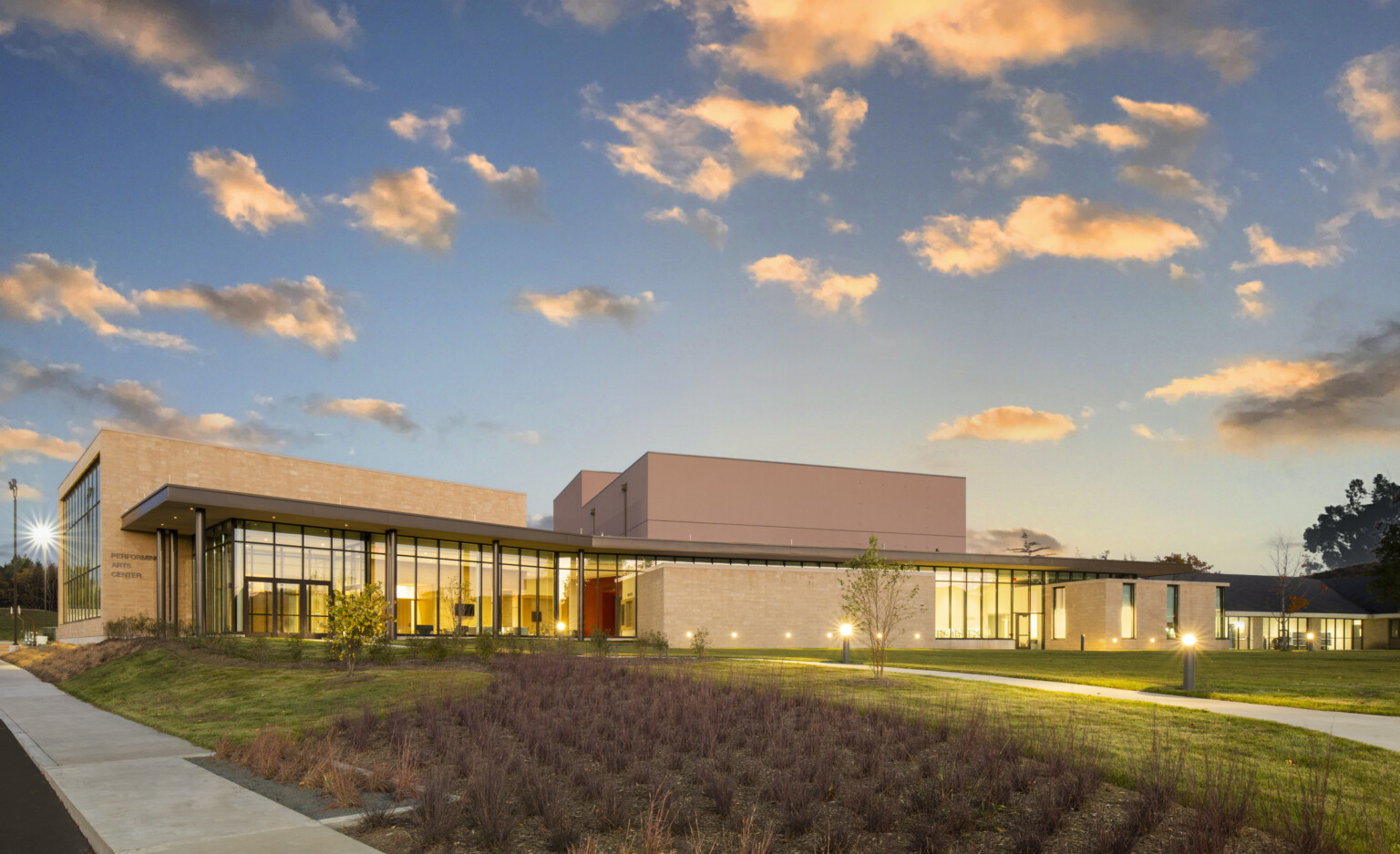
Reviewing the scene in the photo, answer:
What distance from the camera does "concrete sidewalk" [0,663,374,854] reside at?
6.97 metres

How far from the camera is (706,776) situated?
8.42 metres

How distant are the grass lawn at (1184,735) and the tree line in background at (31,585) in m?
114

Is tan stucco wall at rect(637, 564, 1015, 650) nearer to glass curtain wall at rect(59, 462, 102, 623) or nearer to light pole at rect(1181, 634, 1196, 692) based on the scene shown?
glass curtain wall at rect(59, 462, 102, 623)

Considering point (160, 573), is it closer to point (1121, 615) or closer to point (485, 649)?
point (485, 649)

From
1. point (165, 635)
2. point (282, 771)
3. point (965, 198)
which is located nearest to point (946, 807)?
point (282, 771)

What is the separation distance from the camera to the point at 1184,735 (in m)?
10.9

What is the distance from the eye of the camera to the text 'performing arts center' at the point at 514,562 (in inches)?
1465

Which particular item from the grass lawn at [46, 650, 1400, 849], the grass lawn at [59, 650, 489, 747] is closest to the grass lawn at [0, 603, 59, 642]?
the grass lawn at [59, 650, 489, 747]

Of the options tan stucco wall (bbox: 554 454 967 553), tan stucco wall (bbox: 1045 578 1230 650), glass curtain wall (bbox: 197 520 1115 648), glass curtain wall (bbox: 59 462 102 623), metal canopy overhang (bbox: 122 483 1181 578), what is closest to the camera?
metal canopy overhang (bbox: 122 483 1181 578)

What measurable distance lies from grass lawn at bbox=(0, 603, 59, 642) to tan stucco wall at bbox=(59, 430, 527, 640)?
4755cm

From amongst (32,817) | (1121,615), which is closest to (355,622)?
(32,817)

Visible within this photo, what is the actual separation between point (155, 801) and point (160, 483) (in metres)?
37.6

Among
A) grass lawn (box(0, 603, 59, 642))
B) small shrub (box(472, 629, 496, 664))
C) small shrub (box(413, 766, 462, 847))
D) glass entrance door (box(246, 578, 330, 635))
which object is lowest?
grass lawn (box(0, 603, 59, 642))

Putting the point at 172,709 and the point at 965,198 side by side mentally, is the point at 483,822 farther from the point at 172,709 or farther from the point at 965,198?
the point at 965,198
